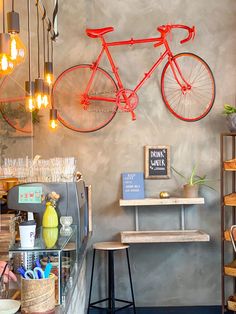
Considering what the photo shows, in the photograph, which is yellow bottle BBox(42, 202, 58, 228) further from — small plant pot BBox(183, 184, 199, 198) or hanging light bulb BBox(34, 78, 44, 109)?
small plant pot BBox(183, 184, 199, 198)

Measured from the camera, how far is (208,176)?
4.72 m

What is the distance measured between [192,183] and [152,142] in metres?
0.57

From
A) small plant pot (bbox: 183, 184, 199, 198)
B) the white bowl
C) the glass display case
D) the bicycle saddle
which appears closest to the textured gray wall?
small plant pot (bbox: 183, 184, 199, 198)

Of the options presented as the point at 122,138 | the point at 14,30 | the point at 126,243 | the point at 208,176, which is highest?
the point at 14,30

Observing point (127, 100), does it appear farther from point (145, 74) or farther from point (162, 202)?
point (162, 202)

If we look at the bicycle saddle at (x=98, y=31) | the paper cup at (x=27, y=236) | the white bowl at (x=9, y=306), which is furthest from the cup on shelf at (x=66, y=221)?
the bicycle saddle at (x=98, y=31)

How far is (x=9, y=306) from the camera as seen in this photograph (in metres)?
1.93

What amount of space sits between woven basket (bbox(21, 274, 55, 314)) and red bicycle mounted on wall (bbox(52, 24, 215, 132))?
2.87 metres

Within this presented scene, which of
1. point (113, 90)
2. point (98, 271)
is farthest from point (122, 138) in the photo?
point (98, 271)

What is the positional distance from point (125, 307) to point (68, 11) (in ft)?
9.69

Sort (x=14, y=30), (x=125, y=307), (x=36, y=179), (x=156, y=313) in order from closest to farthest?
1. (x=14, y=30)
2. (x=36, y=179)
3. (x=125, y=307)
4. (x=156, y=313)

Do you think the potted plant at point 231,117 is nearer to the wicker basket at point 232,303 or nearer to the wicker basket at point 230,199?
the wicker basket at point 230,199

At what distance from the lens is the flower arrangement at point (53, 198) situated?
126 inches

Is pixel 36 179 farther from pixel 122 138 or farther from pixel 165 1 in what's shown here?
pixel 165 1
